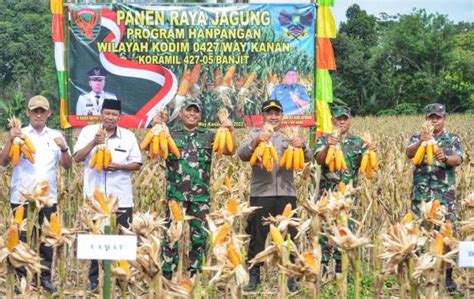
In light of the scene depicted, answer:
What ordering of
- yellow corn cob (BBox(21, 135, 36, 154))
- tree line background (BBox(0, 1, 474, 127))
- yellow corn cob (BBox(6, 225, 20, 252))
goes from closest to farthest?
yellow corn cob (BBox(6, 225, 20, 252)) < yellow corn cob (BBox(21, 135, 36, 154)) < tree line background (BBox(0, 1, 474, 127))

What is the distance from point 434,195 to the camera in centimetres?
718

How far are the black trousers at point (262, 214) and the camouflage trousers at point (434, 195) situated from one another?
1.31 metres

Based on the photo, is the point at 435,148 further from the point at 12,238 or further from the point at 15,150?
the point at 12,238

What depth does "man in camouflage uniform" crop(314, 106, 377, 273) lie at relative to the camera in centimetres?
736

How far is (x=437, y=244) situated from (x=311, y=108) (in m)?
5.32

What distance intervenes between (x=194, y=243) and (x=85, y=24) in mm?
3644

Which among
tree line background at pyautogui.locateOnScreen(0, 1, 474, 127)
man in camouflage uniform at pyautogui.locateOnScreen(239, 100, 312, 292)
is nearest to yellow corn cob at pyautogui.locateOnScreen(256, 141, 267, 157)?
man in camouflage uniform at pyautogui.locateOnScreen(239, 100, 312, 292)

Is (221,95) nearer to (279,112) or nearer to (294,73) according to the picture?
(294,73)

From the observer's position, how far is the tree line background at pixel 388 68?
1885 inches

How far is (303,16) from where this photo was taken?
9.31 metres

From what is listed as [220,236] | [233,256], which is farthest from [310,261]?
[220,236]

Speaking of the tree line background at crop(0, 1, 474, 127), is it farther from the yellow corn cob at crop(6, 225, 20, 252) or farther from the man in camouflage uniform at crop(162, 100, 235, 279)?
the yellow corn cob at crop(6, 225, 20, 252)

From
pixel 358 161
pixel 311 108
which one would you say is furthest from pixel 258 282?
pixel 311 108

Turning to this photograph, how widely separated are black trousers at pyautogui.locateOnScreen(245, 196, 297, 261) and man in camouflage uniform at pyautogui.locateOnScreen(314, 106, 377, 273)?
0.46 m
